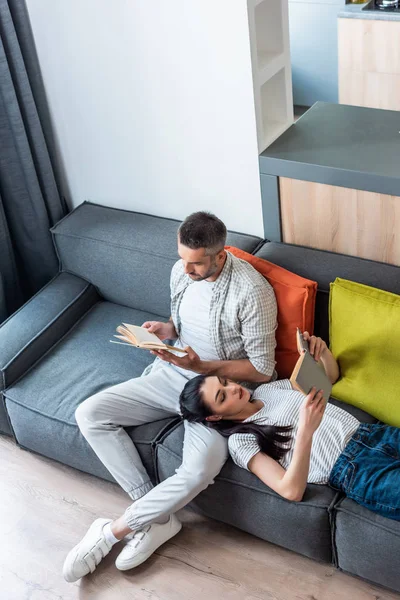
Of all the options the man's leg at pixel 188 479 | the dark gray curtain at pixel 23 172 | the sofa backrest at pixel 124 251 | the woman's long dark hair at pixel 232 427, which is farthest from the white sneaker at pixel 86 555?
the dark gray curtain at pixel 23 172

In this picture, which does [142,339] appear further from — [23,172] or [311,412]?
[23,172]

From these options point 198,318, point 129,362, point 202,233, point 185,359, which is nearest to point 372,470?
point 185,359

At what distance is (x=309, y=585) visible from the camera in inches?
90.5

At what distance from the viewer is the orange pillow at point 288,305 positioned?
249cm

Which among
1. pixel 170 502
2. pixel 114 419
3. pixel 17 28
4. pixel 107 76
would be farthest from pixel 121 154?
pixel 170 502

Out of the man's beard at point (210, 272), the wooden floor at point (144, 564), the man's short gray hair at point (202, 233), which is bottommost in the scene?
the wooden floor at point (144, 564)

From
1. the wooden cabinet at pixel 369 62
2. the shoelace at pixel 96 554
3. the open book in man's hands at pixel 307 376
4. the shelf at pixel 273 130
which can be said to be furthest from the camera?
the wooden cabinet at pixel 369 62

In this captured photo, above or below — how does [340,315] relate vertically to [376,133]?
below

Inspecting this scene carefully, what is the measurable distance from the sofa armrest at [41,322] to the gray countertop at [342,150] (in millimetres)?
996

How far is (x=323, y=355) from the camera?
244 cm

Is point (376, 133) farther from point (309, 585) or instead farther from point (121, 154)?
point (309, 585)

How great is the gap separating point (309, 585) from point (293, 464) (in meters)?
0.48

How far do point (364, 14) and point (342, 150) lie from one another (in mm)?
1957

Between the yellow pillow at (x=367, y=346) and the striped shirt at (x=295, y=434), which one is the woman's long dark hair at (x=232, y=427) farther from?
the yellow pillow at (x=367, y=346)
